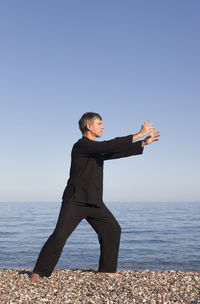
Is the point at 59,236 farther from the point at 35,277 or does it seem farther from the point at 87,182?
the point at 87,182

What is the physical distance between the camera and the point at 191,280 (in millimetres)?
5805

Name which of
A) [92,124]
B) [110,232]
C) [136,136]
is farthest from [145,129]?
[110,232]

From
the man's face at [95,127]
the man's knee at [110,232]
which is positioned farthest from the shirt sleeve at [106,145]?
the man's knee at [110,232]

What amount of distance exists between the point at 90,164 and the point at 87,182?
287 mm

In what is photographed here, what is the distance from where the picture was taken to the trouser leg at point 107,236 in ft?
19.2

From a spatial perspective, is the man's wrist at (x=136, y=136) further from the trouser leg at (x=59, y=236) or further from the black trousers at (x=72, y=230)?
the trouser leg at (x=59, y=236)

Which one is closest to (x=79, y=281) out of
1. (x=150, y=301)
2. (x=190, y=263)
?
(x=150, y=301)

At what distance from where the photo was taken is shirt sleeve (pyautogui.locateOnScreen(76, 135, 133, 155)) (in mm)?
5434

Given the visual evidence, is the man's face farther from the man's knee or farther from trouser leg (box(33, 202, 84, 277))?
the man's knee

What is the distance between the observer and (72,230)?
18.1 feet

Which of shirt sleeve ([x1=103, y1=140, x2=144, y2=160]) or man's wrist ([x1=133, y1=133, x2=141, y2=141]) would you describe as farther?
shirt sleeve ([x1=103, y1=140, x2=144, y2=160])

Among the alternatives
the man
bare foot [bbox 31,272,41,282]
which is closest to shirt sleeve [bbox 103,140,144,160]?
the man

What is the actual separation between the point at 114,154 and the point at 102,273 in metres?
2.03

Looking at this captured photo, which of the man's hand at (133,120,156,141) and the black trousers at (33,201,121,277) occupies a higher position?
the man's hand at (133,120,156,141)
